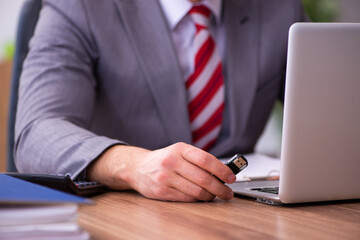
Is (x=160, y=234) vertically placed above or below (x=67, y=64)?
below

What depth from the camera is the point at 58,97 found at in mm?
1130

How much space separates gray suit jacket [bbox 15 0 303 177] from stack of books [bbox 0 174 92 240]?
0.51 m

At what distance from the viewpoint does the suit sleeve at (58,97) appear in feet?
3.08

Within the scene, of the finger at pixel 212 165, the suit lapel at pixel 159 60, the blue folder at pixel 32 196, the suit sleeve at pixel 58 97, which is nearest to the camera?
the blue folder at pixel 32 196

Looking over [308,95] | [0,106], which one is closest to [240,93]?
[308,95]

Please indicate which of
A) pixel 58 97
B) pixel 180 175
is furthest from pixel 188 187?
pixel 58 97

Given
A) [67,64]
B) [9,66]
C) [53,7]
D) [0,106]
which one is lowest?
[0,106]

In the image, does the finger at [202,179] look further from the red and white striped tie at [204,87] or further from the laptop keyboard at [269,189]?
the red and white striped tie at [204,87]

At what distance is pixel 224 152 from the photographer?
4.60 ft

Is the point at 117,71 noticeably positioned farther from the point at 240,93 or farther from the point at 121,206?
the point at 121,206

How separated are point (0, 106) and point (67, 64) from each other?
221 centimetres

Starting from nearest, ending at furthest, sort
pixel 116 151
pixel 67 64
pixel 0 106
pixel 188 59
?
pixel 116 151
pixel 67 64
pixel 188 59
pixel 0 106

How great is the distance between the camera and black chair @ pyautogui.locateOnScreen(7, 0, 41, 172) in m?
1.32

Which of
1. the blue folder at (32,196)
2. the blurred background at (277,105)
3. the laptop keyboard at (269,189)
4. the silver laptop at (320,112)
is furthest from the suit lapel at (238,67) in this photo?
Result: the blurred background at (277,105)
